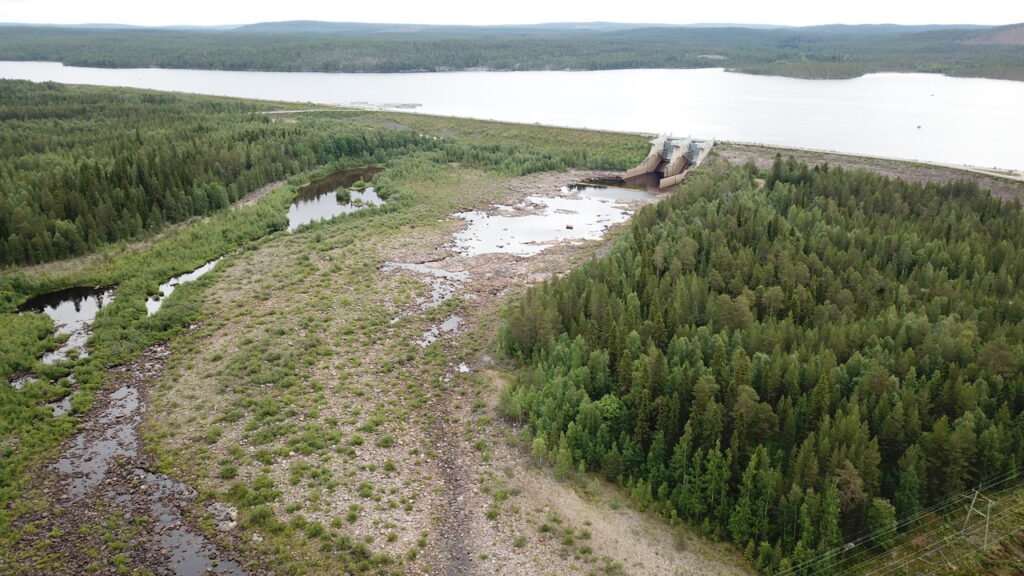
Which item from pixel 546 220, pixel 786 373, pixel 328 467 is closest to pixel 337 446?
pixel 328 467

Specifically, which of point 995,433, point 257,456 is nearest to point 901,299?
point 995,433

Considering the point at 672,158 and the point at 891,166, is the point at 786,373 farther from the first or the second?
the point at 891,166

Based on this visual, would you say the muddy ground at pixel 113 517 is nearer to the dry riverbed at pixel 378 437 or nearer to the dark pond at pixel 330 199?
the dry riverbed at pixel 378 437

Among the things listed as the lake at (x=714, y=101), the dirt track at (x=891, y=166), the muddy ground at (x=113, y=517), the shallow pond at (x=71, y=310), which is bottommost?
the muddy ground at (x=113, y=517)

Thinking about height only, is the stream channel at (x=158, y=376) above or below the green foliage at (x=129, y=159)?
below

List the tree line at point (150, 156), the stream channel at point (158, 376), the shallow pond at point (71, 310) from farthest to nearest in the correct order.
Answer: the tree line at point (150, 156), the shallow pond at point (71, 310), the stream channel at point (158, 376)

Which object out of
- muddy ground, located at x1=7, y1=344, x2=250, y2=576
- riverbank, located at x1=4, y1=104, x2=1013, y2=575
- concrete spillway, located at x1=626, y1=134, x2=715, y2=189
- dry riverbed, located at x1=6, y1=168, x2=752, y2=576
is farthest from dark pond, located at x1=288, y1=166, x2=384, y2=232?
muddy ground, located at x1=7, y1=344, x2=250, y2=576

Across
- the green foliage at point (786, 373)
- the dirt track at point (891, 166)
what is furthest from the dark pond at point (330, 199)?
the dirt track at point (891, 166)

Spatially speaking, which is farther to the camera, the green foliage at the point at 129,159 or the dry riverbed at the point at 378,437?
the green foliage at the point at 129,159

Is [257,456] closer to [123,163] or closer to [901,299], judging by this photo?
[901,299]
